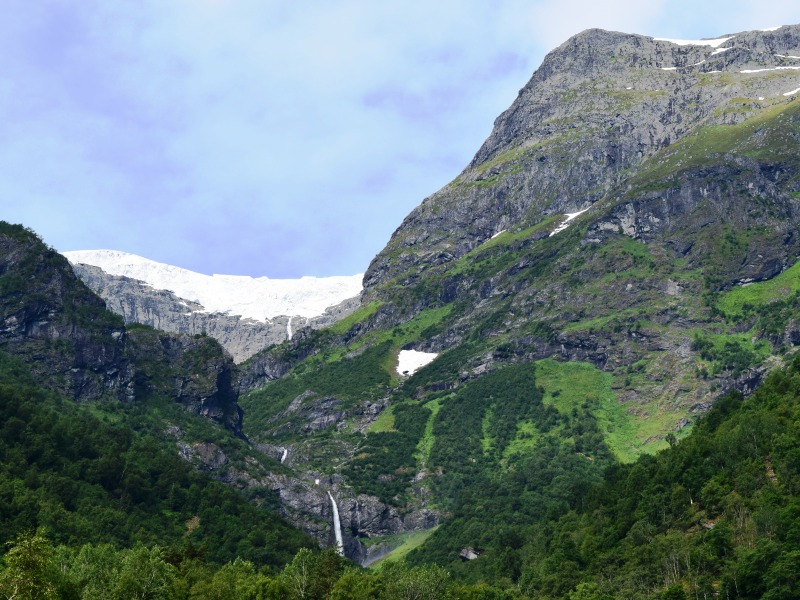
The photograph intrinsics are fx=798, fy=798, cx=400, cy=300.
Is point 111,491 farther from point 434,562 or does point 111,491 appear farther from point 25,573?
point 25,573

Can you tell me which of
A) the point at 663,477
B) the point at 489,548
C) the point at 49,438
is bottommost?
the point at 489,548

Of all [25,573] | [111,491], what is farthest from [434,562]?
[25,573]

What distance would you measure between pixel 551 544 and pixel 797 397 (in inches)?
2334

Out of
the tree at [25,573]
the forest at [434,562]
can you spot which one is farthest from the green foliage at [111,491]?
the tree at [25,573]

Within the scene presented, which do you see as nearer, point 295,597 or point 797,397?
point 295,597

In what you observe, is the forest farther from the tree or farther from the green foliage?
the tree

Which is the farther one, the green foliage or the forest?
the green foliage

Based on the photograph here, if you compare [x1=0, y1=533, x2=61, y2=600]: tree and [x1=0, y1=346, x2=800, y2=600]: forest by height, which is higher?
[x1=0, y1=533, x2=61, y2=600]: tree

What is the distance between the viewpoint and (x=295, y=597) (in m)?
116

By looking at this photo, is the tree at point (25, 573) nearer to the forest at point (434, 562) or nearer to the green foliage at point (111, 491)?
the forest at point (434, 562)

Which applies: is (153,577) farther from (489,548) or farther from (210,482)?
(489,548)

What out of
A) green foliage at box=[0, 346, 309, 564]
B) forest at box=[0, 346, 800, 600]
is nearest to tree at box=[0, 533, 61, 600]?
forest at box=[0, 346, 800, 600]

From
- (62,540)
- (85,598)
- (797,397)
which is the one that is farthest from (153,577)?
(797,397)

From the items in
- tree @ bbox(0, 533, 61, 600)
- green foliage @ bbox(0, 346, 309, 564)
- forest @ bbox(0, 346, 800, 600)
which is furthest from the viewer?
green foliage @ bbox(0, 346, 309, 564)
